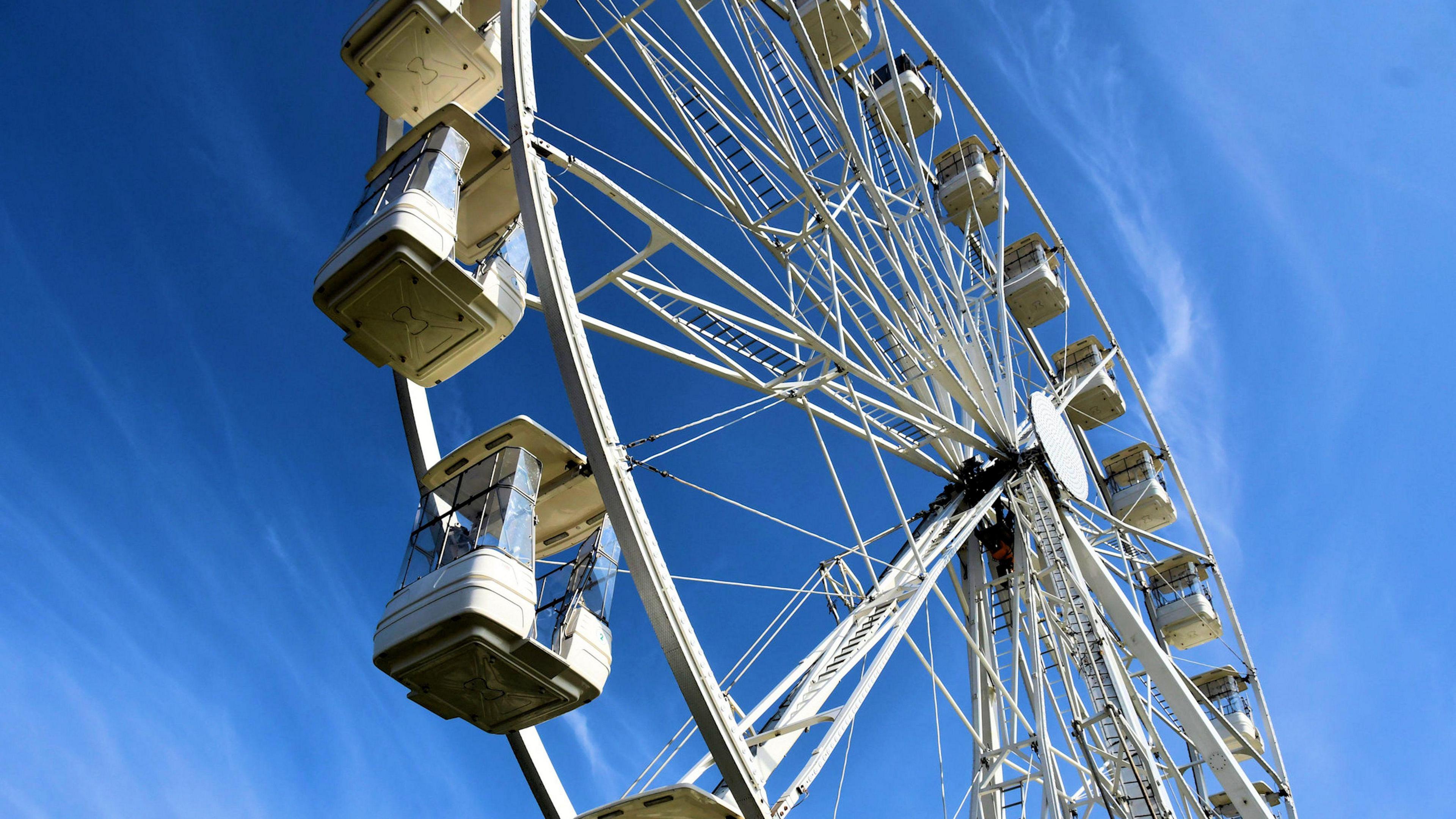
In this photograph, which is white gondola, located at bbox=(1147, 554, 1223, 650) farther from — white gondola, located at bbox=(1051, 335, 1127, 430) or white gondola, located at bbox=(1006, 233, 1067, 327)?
white gondola, located at bbox=(1006, 233, 1067, 327)

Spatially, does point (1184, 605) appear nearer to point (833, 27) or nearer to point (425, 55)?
point (833, 27)

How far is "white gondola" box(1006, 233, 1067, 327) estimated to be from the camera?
57.7 ft

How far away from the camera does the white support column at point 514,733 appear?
8.05 metres

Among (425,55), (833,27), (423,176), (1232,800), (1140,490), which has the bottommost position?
(1232,800)

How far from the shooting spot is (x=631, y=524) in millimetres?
6273

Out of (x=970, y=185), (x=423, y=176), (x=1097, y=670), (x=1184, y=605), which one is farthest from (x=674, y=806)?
(x=1184, y=605)

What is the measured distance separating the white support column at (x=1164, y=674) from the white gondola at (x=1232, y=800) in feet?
0.40

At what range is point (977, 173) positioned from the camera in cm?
1683

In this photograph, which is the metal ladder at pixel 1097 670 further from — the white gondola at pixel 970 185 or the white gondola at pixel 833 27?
the white gondola at pixel 833 27

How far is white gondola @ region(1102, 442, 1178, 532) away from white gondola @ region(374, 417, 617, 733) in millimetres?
13194

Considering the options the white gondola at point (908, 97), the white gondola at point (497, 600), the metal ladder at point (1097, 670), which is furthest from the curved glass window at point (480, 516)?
the white gondola at point (908, 97)

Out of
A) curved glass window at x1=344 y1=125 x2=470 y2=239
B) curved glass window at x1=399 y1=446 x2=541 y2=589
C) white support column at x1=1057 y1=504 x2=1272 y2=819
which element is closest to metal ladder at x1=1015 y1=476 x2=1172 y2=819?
white support column at x1=1057 y1=504 x2=1272 y2=819

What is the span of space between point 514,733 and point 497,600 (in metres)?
2.02

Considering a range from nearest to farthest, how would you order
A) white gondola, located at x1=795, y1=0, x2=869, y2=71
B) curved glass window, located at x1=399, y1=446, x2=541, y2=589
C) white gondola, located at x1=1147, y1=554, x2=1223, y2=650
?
curved glass window, located at x1=399, y1=446, x2=541, y2=589 → white gondola, located at x1=795, y1=0, x2=869, y2=71 → white gondola, located at x1=1147, y1=554, x2=1223, y2=650
